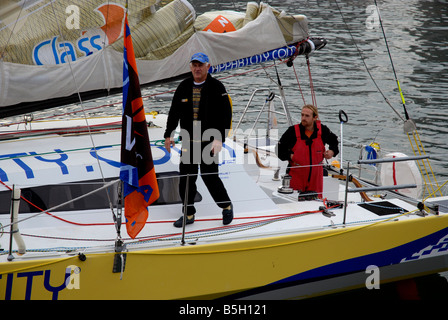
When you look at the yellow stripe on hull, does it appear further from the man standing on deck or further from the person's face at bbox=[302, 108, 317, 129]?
the person's face at bbox=[302, 108, 317, 129]

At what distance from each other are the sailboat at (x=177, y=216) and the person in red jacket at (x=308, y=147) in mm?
219

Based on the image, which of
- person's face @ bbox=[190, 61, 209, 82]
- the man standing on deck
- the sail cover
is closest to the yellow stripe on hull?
the man standing on deck

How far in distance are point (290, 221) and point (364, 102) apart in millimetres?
9254

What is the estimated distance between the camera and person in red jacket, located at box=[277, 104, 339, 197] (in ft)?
18.7

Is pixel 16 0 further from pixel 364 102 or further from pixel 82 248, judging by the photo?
pixel 364 102

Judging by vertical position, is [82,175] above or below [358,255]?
above

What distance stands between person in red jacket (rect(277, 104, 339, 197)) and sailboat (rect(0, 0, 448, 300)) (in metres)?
0.22

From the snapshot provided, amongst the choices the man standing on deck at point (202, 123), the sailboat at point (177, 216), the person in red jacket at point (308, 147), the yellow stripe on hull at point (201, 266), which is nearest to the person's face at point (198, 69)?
the man standing on deck at point (202, 123)

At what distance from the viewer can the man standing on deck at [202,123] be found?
497cm

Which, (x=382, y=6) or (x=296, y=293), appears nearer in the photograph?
(x=296, y=293)

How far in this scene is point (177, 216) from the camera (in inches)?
209

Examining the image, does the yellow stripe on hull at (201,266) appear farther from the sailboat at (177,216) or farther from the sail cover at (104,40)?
the sail cover at (104,40)

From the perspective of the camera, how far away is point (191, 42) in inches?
238
